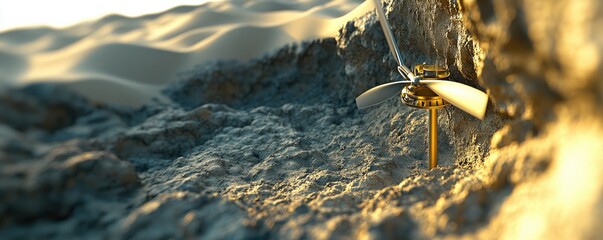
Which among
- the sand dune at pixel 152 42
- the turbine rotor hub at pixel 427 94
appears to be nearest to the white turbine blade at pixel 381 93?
the turbine rotor hub at pixel 427 94

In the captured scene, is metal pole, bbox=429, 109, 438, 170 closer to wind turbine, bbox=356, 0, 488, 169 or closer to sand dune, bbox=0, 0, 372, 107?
wind turbine, bbox=356, 0, 488, 169

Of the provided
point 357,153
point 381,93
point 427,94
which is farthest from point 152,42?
point 427,94

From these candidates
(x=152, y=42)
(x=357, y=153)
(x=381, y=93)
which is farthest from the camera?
(x=152, y=42)

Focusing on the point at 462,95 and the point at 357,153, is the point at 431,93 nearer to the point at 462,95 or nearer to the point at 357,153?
the point at 462,95

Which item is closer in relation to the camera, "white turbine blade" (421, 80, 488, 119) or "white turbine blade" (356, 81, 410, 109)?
"white turbine blade" (421, 80, 488, 119)

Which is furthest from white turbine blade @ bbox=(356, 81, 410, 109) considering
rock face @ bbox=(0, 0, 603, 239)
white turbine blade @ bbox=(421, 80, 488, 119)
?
rock face @ bbox=(0, 0, 603, 239)

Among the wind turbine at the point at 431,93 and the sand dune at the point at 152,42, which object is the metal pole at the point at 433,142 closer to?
the wind turbine at the point at 431,93
